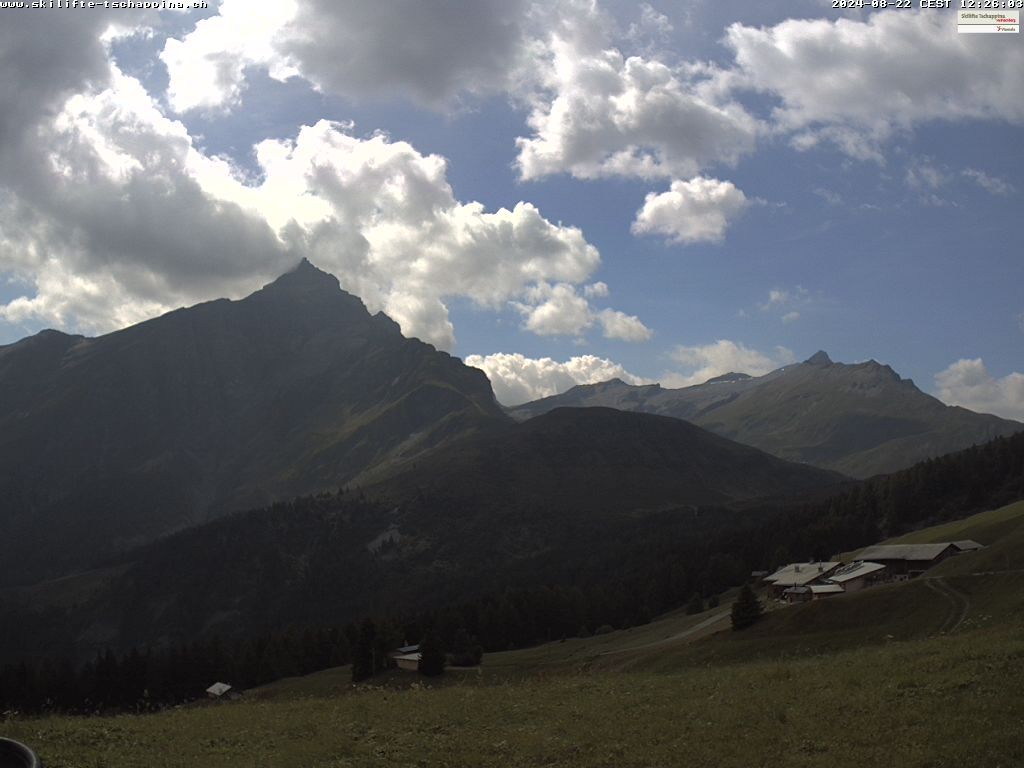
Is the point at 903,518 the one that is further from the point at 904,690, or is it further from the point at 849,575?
the point at 904,690

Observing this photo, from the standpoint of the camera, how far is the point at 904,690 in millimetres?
26062

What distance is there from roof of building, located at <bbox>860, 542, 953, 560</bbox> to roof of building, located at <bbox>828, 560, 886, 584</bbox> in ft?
6.28

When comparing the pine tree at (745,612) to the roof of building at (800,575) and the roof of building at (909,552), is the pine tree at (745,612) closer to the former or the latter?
the roof of building at (800,575)

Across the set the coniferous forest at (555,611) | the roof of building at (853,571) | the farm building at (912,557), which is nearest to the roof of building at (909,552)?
the farm building at (912,557)

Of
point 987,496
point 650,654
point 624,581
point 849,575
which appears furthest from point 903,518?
point 650,654

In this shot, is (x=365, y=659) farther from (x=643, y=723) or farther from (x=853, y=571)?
(x=643, y=723)

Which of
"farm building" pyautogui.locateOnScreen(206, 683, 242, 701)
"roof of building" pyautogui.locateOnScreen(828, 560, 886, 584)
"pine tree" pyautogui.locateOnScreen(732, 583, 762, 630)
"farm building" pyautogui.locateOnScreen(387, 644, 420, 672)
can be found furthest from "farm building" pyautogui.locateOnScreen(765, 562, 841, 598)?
"farm building" pyautogui.locateOnScreen(206, 683, 242, 701)

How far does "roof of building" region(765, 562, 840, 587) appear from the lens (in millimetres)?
106562

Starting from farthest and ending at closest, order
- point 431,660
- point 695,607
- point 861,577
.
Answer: point 695,607 → point 861,577 → point 431,660

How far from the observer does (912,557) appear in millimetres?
98375

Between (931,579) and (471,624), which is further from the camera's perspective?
(471,624)

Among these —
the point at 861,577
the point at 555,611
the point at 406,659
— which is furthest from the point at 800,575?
the point at 406,659

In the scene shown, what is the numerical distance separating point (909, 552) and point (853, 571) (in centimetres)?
753

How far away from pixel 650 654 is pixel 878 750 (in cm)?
4123
